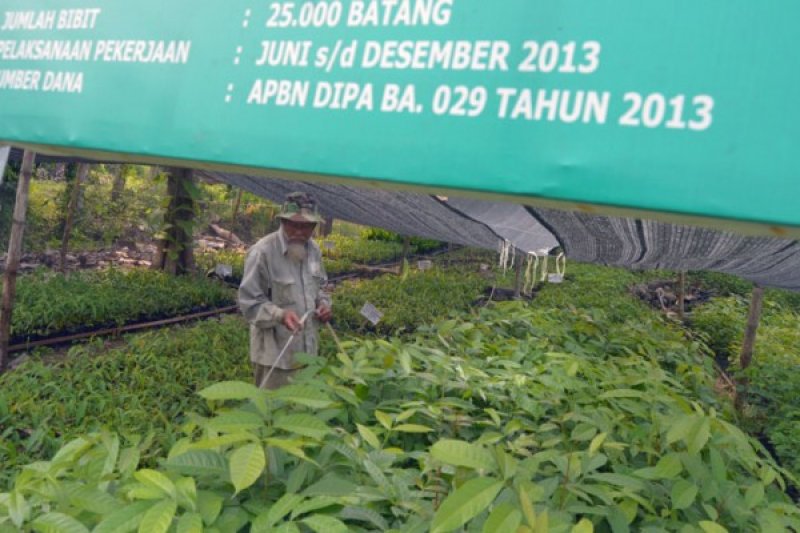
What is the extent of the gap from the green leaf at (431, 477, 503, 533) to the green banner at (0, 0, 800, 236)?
19.8 inches

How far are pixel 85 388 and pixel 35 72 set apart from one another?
10.5 ft

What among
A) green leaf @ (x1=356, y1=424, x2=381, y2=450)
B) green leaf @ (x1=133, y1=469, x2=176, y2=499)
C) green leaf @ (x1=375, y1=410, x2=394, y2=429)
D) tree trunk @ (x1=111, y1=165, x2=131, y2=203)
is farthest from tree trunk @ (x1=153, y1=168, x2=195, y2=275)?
green leaf @ (x1=133, y1=469, x2=176, y2=499)

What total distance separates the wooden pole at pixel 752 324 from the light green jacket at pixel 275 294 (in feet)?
12.2

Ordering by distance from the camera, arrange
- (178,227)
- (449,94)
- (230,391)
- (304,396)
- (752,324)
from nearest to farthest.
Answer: (449,94)
(230,391)
(304,396)
(752,324)
(178,227)

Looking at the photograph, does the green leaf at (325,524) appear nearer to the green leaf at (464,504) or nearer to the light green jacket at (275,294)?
the green leaf at (464,504)

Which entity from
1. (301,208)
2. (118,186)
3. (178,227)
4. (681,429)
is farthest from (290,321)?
(118,186)

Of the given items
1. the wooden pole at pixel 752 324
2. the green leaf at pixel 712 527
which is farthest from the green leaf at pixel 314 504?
the wooden pole at pixel 752 324

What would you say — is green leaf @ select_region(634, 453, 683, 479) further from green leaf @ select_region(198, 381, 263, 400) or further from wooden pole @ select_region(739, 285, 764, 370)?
wooden pole @ select_region(739, 285, 764, 370)

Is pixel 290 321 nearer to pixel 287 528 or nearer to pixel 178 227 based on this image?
pixel 287 528

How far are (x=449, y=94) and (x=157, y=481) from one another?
83 cm

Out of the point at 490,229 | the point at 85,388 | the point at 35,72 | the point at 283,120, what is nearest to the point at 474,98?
the point at 283,120

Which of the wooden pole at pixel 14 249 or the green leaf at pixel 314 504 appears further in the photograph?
the wooden pole at pixel 14 249

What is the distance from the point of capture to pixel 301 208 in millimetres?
3564

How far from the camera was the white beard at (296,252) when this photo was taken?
363 cm
